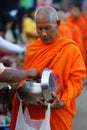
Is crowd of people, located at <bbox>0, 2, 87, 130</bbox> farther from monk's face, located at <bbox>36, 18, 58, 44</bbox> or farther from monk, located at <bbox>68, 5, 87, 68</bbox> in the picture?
monk, located at <bbox>68, 5, 87, 68</bbox>

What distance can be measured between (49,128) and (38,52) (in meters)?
0.73

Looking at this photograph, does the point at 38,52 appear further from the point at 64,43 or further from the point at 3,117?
the point at 3,117

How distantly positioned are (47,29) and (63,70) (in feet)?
1.25

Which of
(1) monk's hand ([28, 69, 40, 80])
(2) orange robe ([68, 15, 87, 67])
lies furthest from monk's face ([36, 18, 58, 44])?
(2) orange robe ([68, 15, 87, 67])

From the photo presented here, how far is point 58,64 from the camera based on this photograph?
14.8 feet

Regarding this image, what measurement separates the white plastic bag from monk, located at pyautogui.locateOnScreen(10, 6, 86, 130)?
45 millimetres

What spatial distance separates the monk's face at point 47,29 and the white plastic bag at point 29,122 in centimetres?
65

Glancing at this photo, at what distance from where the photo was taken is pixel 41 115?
178 inches

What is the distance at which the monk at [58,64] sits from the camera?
4.46 metres

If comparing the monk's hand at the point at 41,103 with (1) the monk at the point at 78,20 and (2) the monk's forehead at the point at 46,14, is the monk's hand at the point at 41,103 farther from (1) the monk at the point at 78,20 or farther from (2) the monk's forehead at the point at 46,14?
(1) the monk at the point at 78,20

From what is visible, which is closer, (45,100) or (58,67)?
(45,100)

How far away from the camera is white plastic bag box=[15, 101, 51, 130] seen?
14.0ft

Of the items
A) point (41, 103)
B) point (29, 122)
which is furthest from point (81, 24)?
point (41, 103)

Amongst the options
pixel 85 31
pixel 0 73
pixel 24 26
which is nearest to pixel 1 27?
pixel 24 26
